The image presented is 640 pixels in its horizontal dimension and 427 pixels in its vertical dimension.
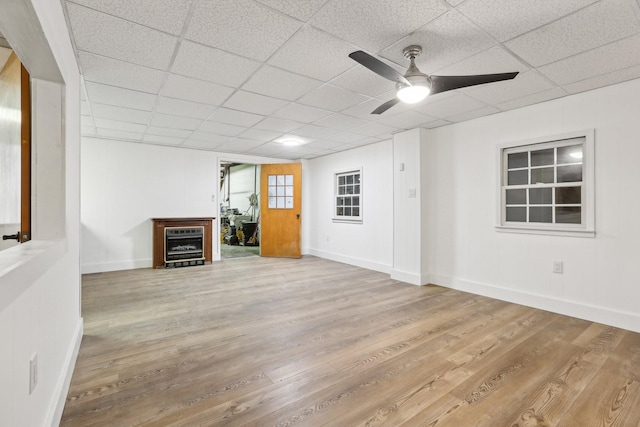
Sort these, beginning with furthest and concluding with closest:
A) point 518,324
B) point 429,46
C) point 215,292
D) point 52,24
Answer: point 215,292, point 518,324, point 429,46, point 52,24

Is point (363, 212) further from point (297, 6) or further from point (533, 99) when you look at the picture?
point (297, 6)

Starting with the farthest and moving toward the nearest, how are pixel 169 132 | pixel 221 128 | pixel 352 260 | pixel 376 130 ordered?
pixel 352 260 < pixel 169 132 < pixel 376 130 < pixel 221 128

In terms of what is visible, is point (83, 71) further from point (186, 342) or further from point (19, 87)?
point (186, 342)

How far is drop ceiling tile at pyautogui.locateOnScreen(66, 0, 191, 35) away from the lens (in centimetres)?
185

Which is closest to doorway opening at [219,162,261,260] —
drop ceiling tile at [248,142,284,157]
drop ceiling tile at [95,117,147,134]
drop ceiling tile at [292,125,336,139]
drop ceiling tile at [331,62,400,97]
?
drop ceiling tile at [248,142,284,157]

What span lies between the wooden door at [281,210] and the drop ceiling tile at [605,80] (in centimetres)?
506

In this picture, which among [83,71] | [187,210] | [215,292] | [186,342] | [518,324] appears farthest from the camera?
[187,210]

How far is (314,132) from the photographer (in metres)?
4.82

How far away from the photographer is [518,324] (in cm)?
300

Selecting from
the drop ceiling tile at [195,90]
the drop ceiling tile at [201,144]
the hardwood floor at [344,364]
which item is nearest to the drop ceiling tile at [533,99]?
the hardwood floor at [344,364]

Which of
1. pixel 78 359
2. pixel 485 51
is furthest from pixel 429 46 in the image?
pixel 78 359

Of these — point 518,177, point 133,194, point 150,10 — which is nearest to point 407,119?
point 518,177

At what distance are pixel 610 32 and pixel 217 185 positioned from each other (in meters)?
6.07

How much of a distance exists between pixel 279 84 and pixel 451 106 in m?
2.08
